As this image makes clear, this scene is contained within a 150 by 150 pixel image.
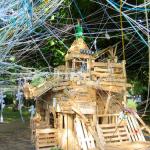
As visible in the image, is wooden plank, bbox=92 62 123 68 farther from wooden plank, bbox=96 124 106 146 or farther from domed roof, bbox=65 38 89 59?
wooden plank, bbox=96 124 106 146

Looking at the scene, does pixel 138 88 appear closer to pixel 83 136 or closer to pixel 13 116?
pixel 83 136

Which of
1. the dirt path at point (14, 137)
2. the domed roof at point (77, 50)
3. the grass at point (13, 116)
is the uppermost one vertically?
the domed roof at point (77, 50)

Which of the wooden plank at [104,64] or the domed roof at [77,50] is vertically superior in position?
the domed roof at [77,50]

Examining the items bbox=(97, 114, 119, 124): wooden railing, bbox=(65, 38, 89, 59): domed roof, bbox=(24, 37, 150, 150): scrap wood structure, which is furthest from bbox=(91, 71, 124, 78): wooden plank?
bbox=(97, 114, 119, 124): wooden railing

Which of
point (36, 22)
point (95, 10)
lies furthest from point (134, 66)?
point (36, 22)

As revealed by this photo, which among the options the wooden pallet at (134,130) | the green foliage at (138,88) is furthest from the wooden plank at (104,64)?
the green foliage at (138,88)

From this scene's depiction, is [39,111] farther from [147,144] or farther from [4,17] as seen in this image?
[4,17]

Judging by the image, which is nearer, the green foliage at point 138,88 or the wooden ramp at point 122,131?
the wooden ramp at point 122,131

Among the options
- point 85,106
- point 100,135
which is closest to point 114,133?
point 100,135

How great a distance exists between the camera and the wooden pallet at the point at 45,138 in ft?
45.2

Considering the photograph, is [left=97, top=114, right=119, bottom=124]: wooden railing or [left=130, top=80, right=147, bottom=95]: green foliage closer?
[left=97, top=114, right=119, bottom=124]: wooden railing

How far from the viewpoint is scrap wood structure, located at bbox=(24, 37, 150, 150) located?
1338 centimetres

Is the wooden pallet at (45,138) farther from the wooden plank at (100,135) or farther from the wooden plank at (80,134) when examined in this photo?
the wooden plank at (100,135)

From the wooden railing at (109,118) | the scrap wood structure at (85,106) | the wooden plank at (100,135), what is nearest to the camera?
the wooden plank at (100,135)
